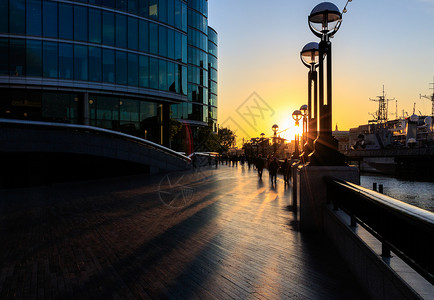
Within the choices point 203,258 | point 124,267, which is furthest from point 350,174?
point 124,267

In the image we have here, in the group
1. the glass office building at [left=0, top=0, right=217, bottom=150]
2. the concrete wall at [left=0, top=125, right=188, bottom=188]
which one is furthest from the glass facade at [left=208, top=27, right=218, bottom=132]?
the concrete wall at [left=0, top=125, right=188, bottom=188]

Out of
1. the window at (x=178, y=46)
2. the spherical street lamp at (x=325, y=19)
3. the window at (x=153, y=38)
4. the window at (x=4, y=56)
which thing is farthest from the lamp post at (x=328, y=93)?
the window at (x=178, y=46)

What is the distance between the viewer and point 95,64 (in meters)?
28.5

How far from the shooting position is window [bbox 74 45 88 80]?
27.6 metres

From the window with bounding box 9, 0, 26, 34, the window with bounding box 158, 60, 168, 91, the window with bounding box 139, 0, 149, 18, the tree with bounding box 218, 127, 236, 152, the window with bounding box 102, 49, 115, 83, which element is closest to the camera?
the window with bounding box 9, 0, 26, 34

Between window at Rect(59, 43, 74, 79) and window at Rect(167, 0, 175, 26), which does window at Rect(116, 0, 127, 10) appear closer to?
window at Rect(167, 0, 175, 26)

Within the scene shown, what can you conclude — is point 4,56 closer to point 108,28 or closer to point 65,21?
point 65,21

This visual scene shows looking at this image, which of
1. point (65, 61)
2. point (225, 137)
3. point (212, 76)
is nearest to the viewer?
point (65, 61)

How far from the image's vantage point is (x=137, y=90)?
101ft

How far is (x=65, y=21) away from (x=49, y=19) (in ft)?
3.96

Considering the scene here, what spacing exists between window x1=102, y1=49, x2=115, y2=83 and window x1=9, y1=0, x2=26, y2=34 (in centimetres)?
642

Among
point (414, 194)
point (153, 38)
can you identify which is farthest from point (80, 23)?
point (414, 194)

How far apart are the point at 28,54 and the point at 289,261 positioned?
28.2 m

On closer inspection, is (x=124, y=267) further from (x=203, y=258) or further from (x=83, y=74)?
(x=83, y=74)
